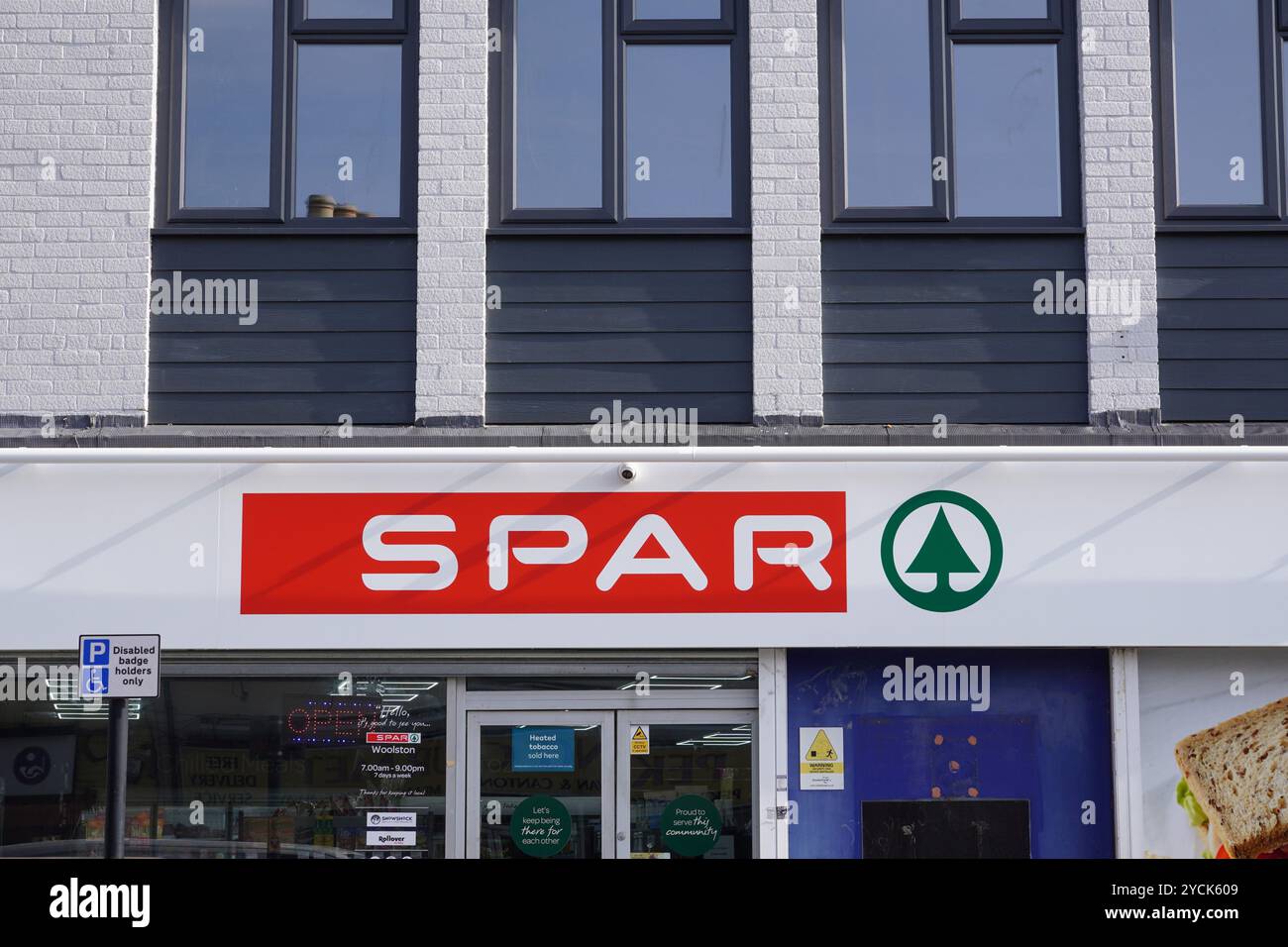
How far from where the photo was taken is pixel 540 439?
32.1 feet

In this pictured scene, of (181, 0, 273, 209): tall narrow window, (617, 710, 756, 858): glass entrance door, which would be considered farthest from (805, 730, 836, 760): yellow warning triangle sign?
(181, 0, 273, 209): tall narrow window

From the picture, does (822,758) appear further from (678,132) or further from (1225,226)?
(1225,226)

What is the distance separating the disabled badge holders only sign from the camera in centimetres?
830

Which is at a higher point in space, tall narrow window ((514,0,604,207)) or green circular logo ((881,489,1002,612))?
tall narrow window ((514,0,604,207))

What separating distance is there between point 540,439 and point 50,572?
314 cm

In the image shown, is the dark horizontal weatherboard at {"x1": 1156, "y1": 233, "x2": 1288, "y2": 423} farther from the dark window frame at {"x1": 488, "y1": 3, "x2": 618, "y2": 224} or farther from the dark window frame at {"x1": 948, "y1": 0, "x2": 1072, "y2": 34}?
the dark window frame at {"x1": 488, "y1": 3, "x2": 618, "y2": 224}

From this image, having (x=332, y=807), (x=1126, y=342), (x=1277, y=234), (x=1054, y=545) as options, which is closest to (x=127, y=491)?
(x=332, y=807)

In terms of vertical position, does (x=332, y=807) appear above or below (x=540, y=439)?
below

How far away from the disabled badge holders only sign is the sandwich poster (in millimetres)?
5916

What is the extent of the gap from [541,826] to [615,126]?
4.52 meters

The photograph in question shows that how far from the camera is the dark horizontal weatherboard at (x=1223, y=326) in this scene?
987cm
